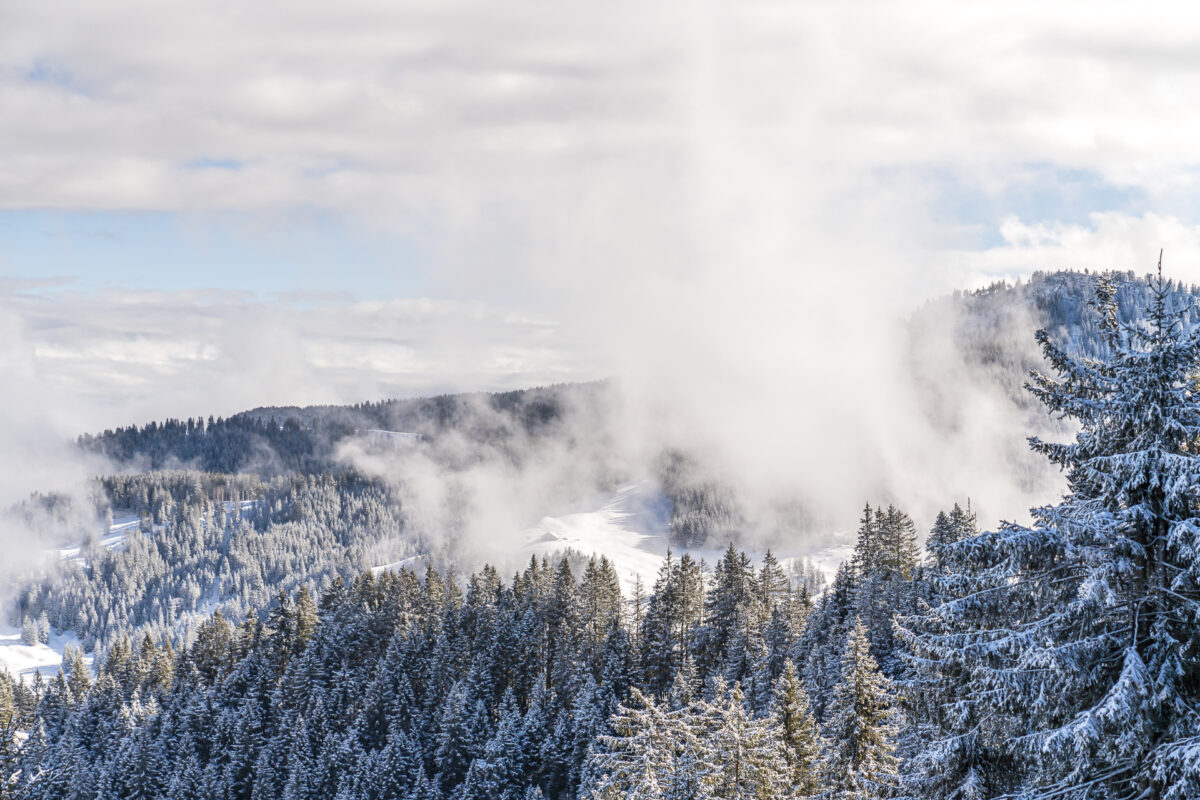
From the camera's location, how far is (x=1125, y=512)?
37.9 ft

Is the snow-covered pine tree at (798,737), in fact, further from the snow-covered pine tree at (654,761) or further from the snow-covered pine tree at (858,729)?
the snow-covered pine tree at (858,729)

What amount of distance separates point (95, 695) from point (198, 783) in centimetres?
3628

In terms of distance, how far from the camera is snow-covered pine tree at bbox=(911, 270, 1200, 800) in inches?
434

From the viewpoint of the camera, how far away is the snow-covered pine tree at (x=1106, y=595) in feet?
36.2

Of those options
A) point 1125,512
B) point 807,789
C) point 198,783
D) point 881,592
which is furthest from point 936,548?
point 198,783

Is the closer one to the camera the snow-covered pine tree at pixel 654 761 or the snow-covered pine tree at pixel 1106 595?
the snow-covered pine tree at pixel 1106 595

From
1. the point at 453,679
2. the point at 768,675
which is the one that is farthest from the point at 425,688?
the point at 768,675

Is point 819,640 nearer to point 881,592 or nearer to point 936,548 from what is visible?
point 881,592

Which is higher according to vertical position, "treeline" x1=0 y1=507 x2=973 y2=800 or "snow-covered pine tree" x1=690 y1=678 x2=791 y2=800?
"snow-covered pine tree" x1=690 y1=678 x2=791 y2=800

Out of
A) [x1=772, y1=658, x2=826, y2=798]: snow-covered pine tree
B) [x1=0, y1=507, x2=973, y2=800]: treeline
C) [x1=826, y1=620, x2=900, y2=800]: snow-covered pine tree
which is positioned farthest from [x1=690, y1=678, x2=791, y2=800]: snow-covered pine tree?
[x1=0, y1=507, x2=973, y2=800]: treeline

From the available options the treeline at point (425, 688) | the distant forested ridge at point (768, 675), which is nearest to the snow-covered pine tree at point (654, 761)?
the distant forested ridge at point (768, 675)

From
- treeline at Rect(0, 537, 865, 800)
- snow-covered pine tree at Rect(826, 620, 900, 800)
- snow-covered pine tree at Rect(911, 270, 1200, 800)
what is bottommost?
treeline at Rect(0, 537, 865, 800)

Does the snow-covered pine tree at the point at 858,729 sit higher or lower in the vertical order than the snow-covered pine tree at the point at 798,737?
higher

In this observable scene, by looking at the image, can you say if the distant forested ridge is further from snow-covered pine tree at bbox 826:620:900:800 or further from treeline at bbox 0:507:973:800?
treeline at bbox 0:507:973:800
